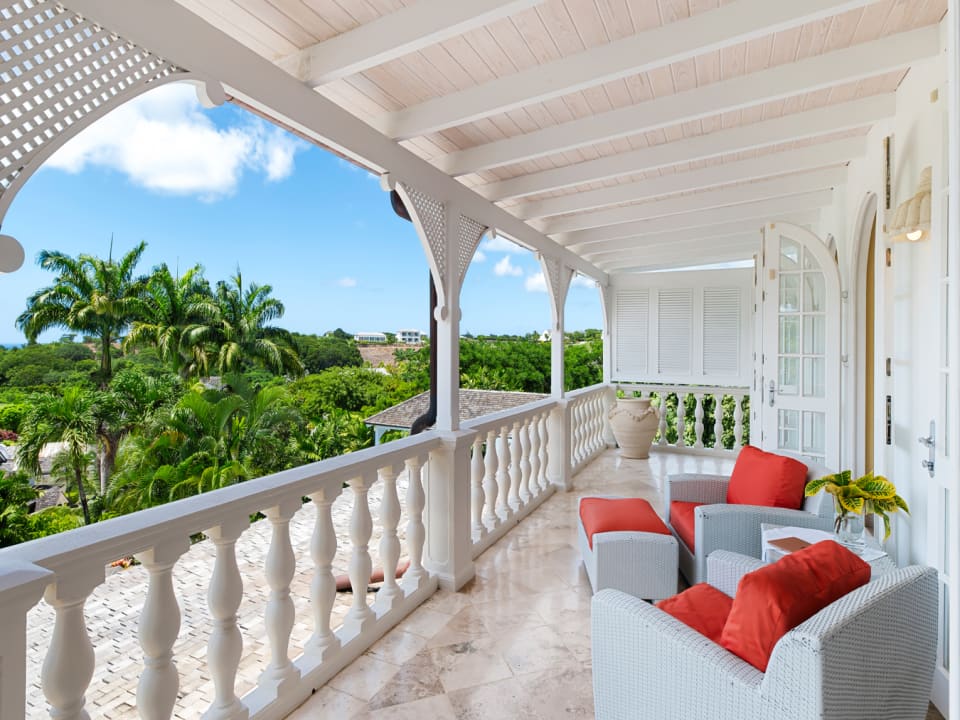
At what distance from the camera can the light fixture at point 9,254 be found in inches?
45.9

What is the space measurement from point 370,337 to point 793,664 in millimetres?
25131

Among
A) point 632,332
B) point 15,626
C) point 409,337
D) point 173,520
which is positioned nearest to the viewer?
point 15,626

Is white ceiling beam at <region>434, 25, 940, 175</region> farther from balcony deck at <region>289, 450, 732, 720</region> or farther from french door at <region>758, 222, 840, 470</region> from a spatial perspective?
balcony deck at <region>289, 450, 732, 720</region>

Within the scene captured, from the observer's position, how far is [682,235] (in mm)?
5215

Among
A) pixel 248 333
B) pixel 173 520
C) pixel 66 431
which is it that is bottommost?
pixel 66 431

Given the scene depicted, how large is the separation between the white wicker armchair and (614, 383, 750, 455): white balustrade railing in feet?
17.2

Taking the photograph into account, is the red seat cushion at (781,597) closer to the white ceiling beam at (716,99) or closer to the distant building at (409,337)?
the white ceiling beam at (716,99)

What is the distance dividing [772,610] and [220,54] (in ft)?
7.47

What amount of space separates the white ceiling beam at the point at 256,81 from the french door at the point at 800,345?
2.56 metres

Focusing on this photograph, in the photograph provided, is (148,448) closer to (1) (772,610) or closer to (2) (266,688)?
(2) (266,688)

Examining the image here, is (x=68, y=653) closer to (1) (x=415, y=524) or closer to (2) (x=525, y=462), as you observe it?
(1) (x=415, y=524)

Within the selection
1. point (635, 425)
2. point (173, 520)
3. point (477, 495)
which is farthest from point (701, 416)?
point (173, 520)

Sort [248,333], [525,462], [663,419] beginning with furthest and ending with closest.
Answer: [248,333] < [663,419] < [525,462]

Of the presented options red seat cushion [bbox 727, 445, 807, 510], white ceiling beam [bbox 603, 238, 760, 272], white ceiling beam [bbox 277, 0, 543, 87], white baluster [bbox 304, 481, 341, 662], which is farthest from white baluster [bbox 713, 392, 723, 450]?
white ceiling beam [bbox 277, 0, 543, 87]
